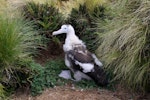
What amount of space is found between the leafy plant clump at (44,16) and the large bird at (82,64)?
0.43m

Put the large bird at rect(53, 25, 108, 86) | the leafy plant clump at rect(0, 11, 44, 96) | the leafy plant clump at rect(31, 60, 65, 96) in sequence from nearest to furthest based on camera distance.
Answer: the leafy plant clump at rect(0, 11, 44, 96), the leafy plant clump at rect(31, 60, 65, 96), the large bird at rect(53, 25, 108, 86)

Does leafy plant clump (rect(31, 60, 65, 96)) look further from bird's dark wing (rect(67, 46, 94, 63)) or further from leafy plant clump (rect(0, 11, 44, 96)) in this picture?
bird's dark wing (rect(67, 46, 94, 63))

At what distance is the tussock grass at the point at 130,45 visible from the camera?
424cm

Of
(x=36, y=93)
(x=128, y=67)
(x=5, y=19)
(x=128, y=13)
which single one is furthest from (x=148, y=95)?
(x=5, y=19)

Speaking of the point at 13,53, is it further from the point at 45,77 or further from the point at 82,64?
the point at 82,64

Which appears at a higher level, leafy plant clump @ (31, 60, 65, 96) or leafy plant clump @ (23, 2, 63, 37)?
leafy plant clump @ (23, 2, 63, 37)

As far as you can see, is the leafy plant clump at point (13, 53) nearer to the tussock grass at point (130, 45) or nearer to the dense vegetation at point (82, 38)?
the dense vegetation at point (82, 38)

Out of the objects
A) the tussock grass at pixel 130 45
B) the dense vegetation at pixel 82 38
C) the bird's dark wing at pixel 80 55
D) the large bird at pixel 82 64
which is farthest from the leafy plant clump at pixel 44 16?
the tussock grass at pixel 130 45

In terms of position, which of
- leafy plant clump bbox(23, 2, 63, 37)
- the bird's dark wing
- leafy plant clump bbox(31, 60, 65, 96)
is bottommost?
leafy plant clump bbox(31, 60, 65, 96)

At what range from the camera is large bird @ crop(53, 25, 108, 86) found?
4.49 m

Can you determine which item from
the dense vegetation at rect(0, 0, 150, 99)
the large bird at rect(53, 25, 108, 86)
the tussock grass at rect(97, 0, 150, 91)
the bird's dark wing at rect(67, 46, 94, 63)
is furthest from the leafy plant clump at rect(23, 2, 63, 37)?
the tussock grass at rect(97, 0, 150, 91)

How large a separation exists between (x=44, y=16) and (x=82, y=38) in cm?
65

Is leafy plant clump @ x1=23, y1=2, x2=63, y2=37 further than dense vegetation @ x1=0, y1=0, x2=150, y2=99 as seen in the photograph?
Yes

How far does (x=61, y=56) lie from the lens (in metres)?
5.15
